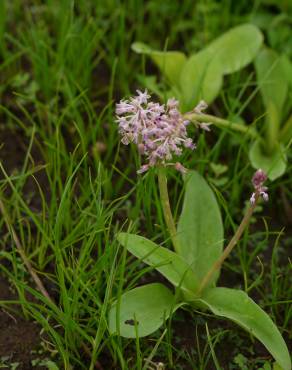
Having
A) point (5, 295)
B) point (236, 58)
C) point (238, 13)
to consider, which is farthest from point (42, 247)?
point (238, 13)

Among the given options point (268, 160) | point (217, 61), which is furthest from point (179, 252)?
point (217, 61)

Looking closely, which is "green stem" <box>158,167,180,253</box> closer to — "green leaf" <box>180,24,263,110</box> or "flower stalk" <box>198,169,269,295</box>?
"flower stalk" <box>198,169,269,295</box>

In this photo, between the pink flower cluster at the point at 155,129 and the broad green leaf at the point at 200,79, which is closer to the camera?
the pink flower cluster at the point at 155,129

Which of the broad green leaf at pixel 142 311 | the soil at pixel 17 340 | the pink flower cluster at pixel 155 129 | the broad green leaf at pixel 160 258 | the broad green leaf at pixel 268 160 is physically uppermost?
the pink flower cluster at pixel 155 129

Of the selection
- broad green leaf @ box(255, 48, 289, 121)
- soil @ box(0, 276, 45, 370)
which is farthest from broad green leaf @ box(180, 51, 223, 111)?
soil @ box(0, 276, 45, 370)

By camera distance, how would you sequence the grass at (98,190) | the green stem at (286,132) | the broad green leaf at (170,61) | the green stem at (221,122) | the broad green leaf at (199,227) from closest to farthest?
1. the grass at (98,190)
2. the broad green leaf at (199,227)
3. the green stem at (221,122)
4. the green stem at (286,132)
5. the broad green leaf at (170,61)

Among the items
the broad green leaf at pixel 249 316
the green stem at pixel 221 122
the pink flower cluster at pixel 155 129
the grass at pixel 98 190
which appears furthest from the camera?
the green stem at pixel 221 122

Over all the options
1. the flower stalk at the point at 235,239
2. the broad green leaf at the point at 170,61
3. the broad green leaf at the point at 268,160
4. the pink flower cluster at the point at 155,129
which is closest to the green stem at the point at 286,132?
the broad green leaf at the point at 268,160

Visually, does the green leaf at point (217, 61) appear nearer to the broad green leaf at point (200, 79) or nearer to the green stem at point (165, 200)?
the broad green leaf at point (200, 79)
